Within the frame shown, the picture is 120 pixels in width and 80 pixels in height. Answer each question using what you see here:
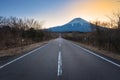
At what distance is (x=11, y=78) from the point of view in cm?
879

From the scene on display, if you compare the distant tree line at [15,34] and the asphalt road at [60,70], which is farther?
the distant tree line at [15,34]

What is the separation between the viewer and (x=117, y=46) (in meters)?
24.2

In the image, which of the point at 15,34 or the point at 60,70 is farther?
the point at 15,34

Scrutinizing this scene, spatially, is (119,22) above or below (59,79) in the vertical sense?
above

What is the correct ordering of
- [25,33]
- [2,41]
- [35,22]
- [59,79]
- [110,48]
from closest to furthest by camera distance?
1. [59,79]
2. [110,48]
3. [2,41]
4. [25,33]
5. [35,22]

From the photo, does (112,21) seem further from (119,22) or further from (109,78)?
(109,78)

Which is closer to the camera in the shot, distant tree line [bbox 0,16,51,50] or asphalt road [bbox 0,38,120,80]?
asphalt road [bbox 0,38,120,80]

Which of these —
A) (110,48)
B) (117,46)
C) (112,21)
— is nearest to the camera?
(117,46)

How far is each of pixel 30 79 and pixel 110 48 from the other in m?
19.5

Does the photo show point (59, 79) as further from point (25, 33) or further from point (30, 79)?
point (25, 33)

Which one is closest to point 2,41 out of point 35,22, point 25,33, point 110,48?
point 110,48

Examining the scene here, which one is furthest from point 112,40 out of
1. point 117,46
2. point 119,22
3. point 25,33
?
point 25,33

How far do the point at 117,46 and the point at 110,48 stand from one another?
2378 mm

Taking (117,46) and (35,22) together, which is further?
(35,22)
